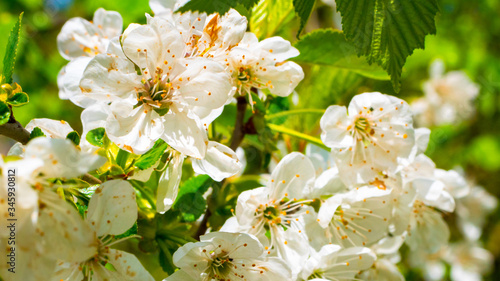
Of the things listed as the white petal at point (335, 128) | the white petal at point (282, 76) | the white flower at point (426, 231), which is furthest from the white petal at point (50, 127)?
the white flower at point (426, 231)

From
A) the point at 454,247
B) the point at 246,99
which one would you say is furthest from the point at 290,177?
the point at 454,247

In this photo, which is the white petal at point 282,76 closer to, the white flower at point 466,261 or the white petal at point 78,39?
the white petal at point 78,39

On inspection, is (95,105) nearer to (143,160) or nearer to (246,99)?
(143,160)

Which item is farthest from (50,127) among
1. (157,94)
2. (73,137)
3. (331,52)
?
(331,52)

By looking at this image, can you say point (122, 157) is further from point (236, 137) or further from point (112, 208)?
point (236, 137)

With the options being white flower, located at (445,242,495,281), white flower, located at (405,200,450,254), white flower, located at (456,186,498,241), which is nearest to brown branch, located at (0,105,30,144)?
white flower, located at (405,200,450,254)
